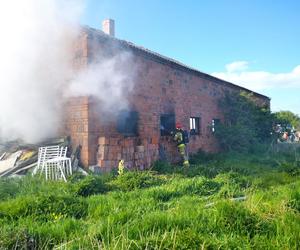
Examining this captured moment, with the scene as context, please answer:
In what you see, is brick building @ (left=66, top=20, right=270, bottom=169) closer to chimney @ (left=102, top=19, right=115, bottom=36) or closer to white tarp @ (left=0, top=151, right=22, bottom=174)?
chimney @ (left=102, top=19, right=115, bottom=36)

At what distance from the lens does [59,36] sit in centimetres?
1039


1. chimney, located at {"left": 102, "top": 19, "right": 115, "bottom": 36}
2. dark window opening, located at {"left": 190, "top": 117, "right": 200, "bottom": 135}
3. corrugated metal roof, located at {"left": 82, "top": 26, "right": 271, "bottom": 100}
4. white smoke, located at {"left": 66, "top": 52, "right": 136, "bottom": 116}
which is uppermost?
chimney, located at {"left": 102, "top": 19, "right": 115, "bottom": 36}

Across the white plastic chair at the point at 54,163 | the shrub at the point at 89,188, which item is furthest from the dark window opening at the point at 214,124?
the shrub at the point at 89,188

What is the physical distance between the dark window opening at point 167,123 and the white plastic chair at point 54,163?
4.64 metres

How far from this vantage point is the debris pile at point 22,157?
9305 millimetres

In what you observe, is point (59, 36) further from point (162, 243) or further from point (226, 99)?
point (226, 99)

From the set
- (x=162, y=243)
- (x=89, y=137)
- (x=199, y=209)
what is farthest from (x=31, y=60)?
(x=162, y=243)

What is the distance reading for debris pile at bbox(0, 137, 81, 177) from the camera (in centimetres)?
930

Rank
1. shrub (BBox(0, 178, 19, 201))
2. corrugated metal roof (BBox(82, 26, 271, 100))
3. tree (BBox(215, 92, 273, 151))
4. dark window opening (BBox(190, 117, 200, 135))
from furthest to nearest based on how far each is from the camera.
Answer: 1. tree (BBox(215, 92, 273, 151))
2. dark window opening (BBox(190, 117, 200, 135))
3. corrugated metal roof (BBox(82, 26, 271, 100))
4. shrub (BBox(0, 178, 19, 201))

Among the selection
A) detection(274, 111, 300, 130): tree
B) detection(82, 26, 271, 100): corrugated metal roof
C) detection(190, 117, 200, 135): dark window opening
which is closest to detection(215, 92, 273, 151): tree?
detection(82, 26, 271, 100): corrugated metal roof

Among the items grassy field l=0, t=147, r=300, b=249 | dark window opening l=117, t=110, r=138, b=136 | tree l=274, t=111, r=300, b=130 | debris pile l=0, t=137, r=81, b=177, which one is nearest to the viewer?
grassy field l=0, t=147, r=300, b=249

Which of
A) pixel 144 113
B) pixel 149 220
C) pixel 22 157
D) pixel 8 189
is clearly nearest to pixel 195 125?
pixel 144 113

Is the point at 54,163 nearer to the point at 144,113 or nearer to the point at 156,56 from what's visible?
the point at 144,113

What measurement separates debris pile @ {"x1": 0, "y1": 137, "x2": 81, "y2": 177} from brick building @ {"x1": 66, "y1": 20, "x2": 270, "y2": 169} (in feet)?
0.92
